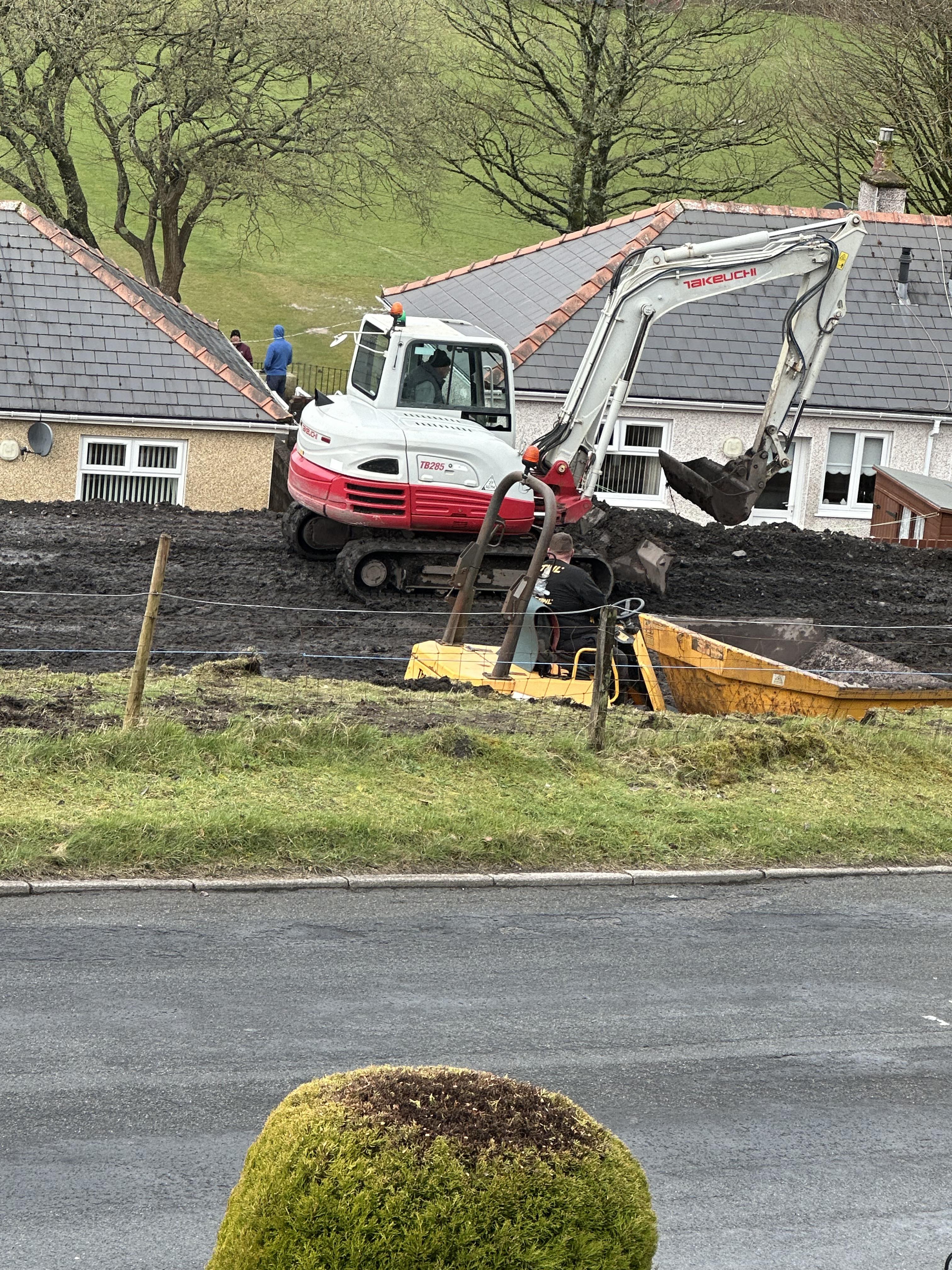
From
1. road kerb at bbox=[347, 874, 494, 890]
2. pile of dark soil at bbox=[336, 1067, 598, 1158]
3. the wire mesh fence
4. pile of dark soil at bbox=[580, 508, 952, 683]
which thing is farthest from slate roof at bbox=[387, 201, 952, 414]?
pile of dark soil at bbox=[336, 1067, 598, 1158]

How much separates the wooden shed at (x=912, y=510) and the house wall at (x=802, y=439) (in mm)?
1920

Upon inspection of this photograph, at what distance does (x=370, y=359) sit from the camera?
66.7 feet

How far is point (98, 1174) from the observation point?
664 cm

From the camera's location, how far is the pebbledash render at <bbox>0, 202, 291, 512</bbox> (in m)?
25.5

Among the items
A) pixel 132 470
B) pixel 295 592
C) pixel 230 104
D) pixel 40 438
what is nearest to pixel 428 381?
pixel 295 592

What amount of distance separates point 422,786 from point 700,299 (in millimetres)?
11037

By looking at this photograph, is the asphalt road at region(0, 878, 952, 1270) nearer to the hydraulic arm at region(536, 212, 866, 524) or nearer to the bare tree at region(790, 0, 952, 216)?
the hydraulic arm at region(536, 212, 866, 524)

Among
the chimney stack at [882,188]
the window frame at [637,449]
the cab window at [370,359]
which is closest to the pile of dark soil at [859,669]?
the cab window at [370,359]

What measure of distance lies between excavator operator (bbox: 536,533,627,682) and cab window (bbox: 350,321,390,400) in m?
4.52

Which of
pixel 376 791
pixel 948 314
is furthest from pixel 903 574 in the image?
pixel 376 791

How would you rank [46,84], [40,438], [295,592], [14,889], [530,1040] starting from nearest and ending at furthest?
1. [530,1040]
2. [14,889]
3. [295,592]
4. [40,438]
5. [46,84]

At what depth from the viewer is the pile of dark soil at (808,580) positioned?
19.2 meters

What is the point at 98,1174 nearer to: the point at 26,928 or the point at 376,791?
the point at 26,928

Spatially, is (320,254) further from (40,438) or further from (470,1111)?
(470,1111)
